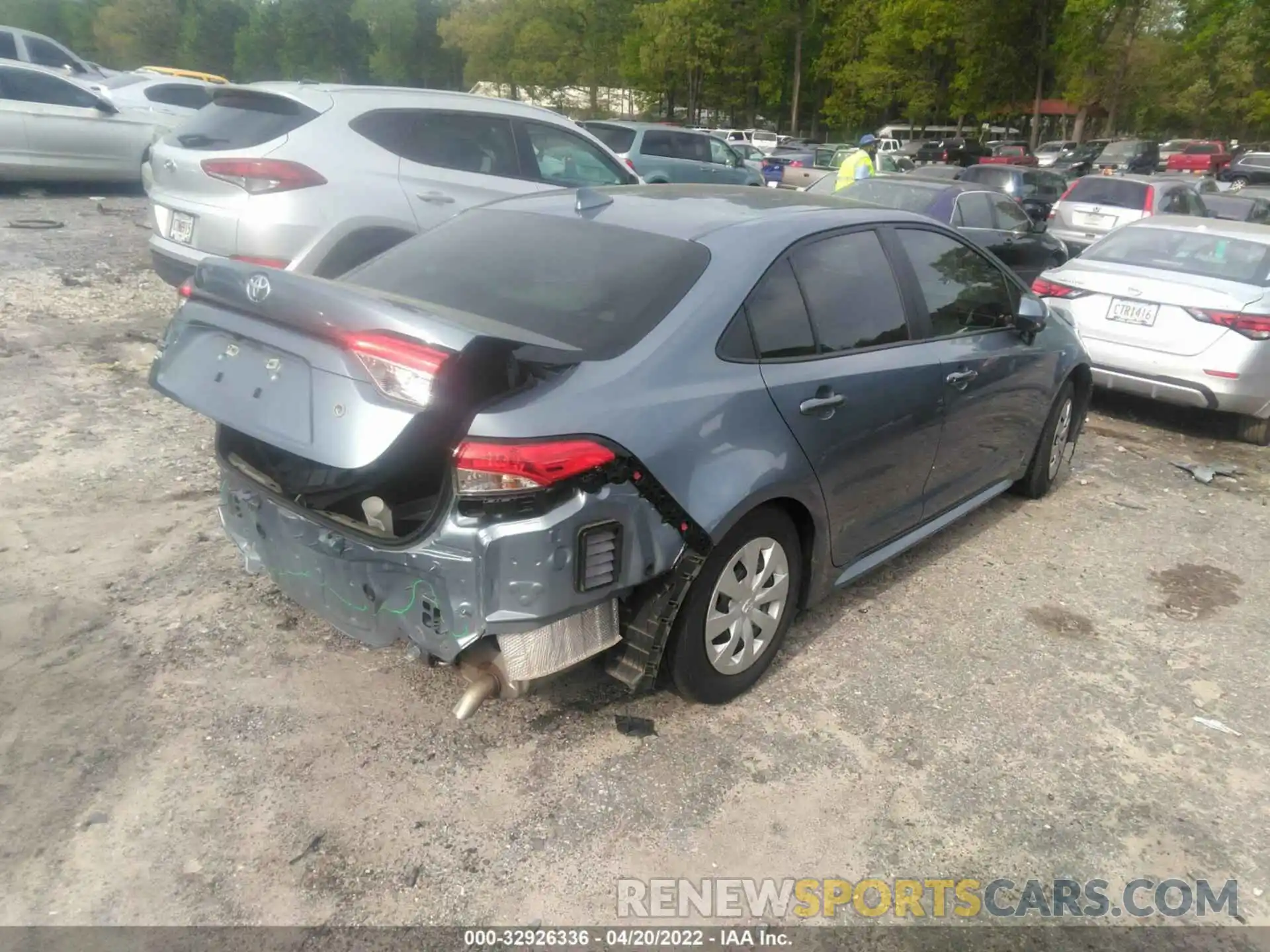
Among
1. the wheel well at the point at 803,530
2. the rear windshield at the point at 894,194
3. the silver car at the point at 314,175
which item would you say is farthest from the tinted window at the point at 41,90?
the wheel well at the point at 803,530

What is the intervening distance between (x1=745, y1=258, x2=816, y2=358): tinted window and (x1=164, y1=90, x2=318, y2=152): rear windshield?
13.8 ft

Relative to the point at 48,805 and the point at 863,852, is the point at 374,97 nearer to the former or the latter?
the point at 48,805

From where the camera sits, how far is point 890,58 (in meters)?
50.9

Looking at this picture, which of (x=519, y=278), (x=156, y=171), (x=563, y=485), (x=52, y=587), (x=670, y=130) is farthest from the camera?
(x=670, y=130)

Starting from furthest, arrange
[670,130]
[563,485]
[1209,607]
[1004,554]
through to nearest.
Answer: [670,130], [1004,554], [1209,607], [563,485]

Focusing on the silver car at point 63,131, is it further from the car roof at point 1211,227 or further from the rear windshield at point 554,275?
the car roof at point 1211,227

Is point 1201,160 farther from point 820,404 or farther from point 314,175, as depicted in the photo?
point 820,404

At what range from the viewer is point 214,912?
98.0 inches

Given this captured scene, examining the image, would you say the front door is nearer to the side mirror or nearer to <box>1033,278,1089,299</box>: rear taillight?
the side mirror

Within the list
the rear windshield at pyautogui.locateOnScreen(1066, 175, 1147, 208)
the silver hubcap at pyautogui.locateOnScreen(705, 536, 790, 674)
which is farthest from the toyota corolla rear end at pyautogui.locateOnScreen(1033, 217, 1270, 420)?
the rear windshield at pyautogui.locateOnScreen(1066, 175, 1147, 208)

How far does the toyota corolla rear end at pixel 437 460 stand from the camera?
2.61 meters

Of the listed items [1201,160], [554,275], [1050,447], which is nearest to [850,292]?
[554,275]

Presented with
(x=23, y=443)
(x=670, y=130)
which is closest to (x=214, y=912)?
(x=23, y=443)

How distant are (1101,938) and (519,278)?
265cm
